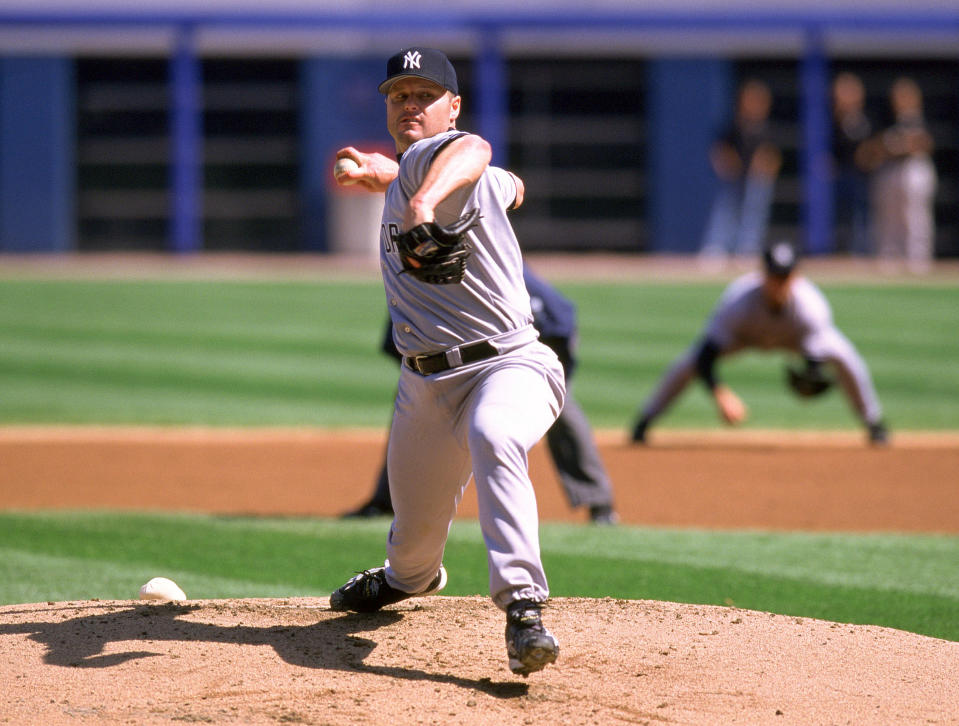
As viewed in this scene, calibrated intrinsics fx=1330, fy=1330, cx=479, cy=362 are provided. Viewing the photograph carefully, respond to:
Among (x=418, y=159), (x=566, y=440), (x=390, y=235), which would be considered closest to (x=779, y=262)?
(x=566, y=440)

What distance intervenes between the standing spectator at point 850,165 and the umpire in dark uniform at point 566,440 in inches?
479

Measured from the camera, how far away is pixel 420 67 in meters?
4.05

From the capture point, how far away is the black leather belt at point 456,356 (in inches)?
154

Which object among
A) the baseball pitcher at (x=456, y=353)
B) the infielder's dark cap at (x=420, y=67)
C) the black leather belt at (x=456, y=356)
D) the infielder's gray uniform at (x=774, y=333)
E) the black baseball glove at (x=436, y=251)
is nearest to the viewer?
the black baseball glove at (x=436, y=251)

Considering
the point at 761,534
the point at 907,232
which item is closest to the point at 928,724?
the point at 761,534

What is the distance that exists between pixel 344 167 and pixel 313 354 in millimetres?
9648

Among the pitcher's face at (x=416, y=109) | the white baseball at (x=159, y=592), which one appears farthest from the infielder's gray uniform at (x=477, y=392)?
the white baseball at (x=159, y=592)

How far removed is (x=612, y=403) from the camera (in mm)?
11914

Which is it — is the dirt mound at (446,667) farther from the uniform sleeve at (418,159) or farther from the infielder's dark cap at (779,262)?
the infielder's dark cap at (779,262)

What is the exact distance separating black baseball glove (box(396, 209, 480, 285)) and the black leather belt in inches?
11.0

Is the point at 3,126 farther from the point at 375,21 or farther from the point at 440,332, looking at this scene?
the point at 440,332

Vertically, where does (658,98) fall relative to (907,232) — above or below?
above

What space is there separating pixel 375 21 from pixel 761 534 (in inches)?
546

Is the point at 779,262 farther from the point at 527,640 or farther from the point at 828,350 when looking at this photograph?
the point at 527,640
